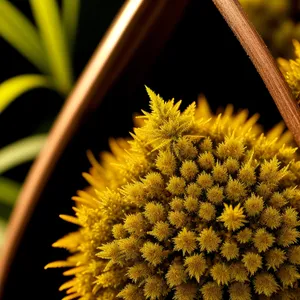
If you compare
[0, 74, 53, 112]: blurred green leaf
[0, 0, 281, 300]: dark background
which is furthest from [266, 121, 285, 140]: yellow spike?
[0, 74, 53, 112]: blurred green leaf

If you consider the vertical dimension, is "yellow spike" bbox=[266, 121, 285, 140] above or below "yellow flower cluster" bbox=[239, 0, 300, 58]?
below

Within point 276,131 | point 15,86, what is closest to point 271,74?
point 276,131

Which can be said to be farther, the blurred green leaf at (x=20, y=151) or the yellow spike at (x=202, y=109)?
the blurred green leaf at (x=20, y=151)

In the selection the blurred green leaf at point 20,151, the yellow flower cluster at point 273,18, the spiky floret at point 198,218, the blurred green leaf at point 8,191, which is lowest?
the spiky floret at point 198,218

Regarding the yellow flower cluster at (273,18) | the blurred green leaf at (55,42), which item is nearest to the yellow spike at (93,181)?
the yellow flower cluster at (273,18)

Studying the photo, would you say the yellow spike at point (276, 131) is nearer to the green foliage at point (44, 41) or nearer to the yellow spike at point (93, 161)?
the yellow spike at point (93, 161)

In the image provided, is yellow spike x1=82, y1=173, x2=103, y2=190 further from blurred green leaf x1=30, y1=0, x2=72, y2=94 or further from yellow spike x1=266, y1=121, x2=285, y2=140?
blurred green leaf x1=30, y1=0, x2=72, y2=94
